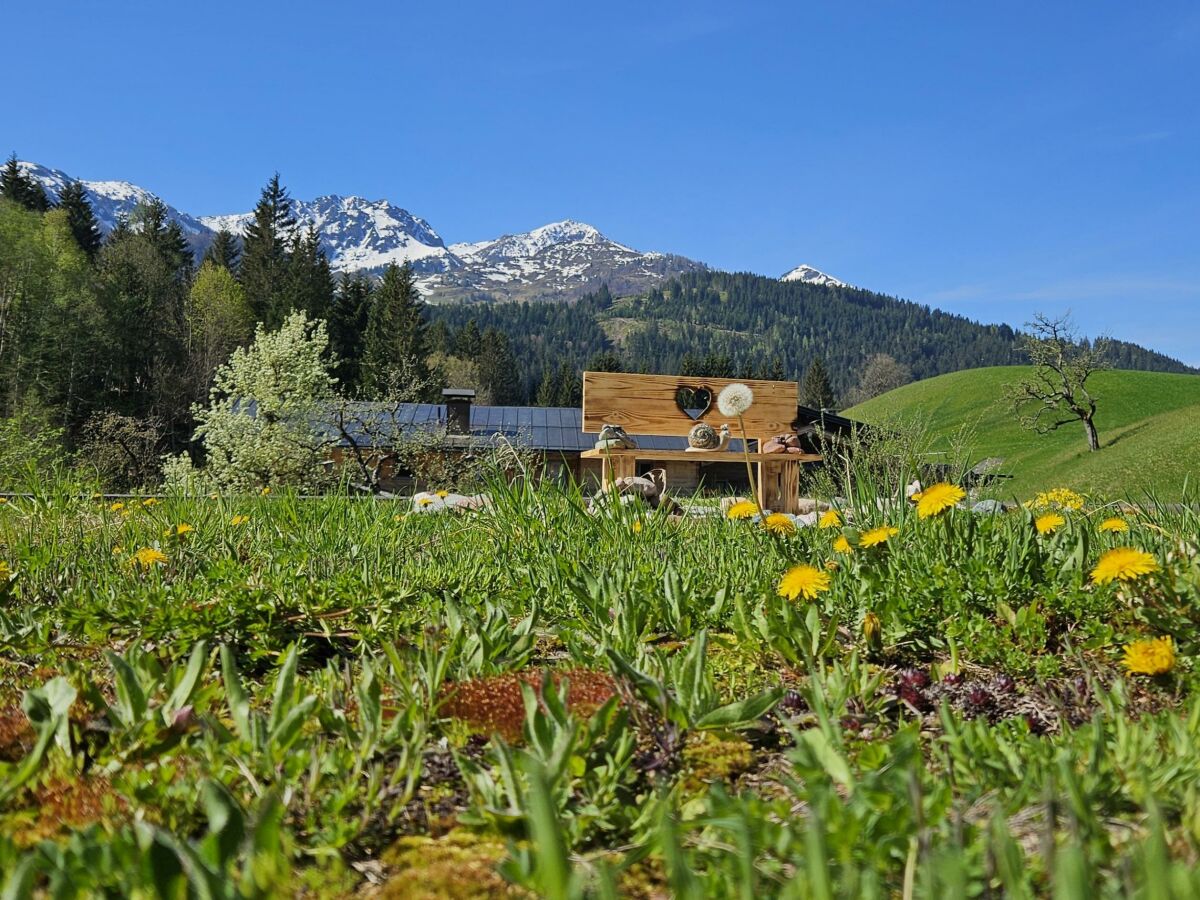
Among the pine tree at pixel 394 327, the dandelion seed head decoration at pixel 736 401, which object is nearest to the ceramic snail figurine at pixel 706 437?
the dandelion seed head decoration at pixel 736 401

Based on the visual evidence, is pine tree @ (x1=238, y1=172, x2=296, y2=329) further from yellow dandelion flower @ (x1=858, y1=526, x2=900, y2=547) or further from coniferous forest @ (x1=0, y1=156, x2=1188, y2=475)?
yellow dandelion flower @ (x1=858, y1=526, x2=900, y2=547)

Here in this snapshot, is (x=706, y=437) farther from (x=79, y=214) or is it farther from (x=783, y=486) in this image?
(x=79, y=214)

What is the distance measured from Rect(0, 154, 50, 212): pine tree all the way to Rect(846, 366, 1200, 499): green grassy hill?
52.3 meters

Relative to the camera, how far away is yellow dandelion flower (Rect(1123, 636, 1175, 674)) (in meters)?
1.67

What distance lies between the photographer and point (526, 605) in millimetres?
2727

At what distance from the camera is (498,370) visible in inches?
3312

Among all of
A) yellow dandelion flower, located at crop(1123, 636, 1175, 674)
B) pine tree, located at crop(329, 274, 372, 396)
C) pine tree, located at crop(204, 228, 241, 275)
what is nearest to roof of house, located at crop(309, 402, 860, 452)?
pine tree, located at crop(329, 274, 372, 396)

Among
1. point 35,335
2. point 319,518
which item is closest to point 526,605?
point 319,518

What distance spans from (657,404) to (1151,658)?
32.1ft

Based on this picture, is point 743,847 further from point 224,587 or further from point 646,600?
point 224,587

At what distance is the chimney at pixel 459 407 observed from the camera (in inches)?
1245

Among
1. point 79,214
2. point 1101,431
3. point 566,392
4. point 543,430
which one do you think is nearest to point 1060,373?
point 1101,431

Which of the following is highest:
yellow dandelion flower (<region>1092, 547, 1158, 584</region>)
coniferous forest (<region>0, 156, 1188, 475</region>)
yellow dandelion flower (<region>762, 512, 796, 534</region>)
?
coniferous forest (<region>0, 156, 1188, 475</region>)

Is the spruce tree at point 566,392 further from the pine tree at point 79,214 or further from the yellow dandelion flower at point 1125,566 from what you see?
the yellow dandelion flower at point 1125,566
